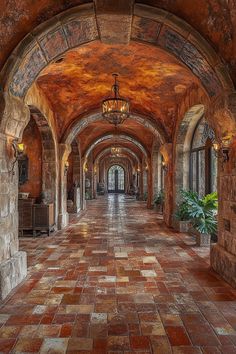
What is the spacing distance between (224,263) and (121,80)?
5.29 m

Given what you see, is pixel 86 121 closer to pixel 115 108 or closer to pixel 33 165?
pixel 33 165

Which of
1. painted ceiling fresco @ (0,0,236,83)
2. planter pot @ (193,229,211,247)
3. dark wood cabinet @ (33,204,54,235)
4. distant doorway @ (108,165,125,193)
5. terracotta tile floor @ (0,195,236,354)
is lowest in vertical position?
terracotta tile floor @ (0,195,236,354)

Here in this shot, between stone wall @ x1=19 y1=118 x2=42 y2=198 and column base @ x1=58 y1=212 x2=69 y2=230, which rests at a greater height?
stone wall @ x1=19 y1=118 x2=42 y2=198

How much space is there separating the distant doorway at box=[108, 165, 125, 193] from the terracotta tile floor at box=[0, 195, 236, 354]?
32968mm

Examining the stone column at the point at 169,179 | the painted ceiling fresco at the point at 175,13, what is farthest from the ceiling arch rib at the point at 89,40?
the stone column at the point at 169,179

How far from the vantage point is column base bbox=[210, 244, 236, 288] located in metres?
4.31

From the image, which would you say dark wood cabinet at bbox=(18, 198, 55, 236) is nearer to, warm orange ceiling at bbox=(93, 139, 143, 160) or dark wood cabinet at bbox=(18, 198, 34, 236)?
dark wood cabinet at bbox=(18, 198, 34, 236)

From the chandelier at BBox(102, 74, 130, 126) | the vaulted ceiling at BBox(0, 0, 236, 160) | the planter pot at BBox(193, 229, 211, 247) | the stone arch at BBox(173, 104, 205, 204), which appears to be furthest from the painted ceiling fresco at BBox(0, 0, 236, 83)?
the stone arch at BBox(173, 104, 205, 204)

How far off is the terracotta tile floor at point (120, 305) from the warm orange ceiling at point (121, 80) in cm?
389

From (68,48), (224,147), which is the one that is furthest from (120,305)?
(68,48)

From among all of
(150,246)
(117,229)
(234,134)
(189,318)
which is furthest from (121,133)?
(189,318)

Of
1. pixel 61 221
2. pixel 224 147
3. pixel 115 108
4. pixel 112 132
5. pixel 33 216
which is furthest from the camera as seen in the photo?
pixel 112 132

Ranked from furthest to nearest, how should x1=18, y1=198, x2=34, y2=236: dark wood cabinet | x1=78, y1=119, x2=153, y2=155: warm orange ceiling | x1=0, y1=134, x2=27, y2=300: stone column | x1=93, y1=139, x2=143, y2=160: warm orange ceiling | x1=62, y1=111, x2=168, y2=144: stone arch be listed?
x1=93, y1=139, x2=143, y2=160: warm orange ceiling < x1=78, y1=119, x2=153, y2=155: warm orange ceiling < x1=62, y1=111, x2=168, y2=144: stone arch < x1=18, y1=198, x2=34, y2=236: dark wood cabinet < x1=0, y1=134, x2=27, y2=300: stone column

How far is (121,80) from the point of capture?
7488mm
